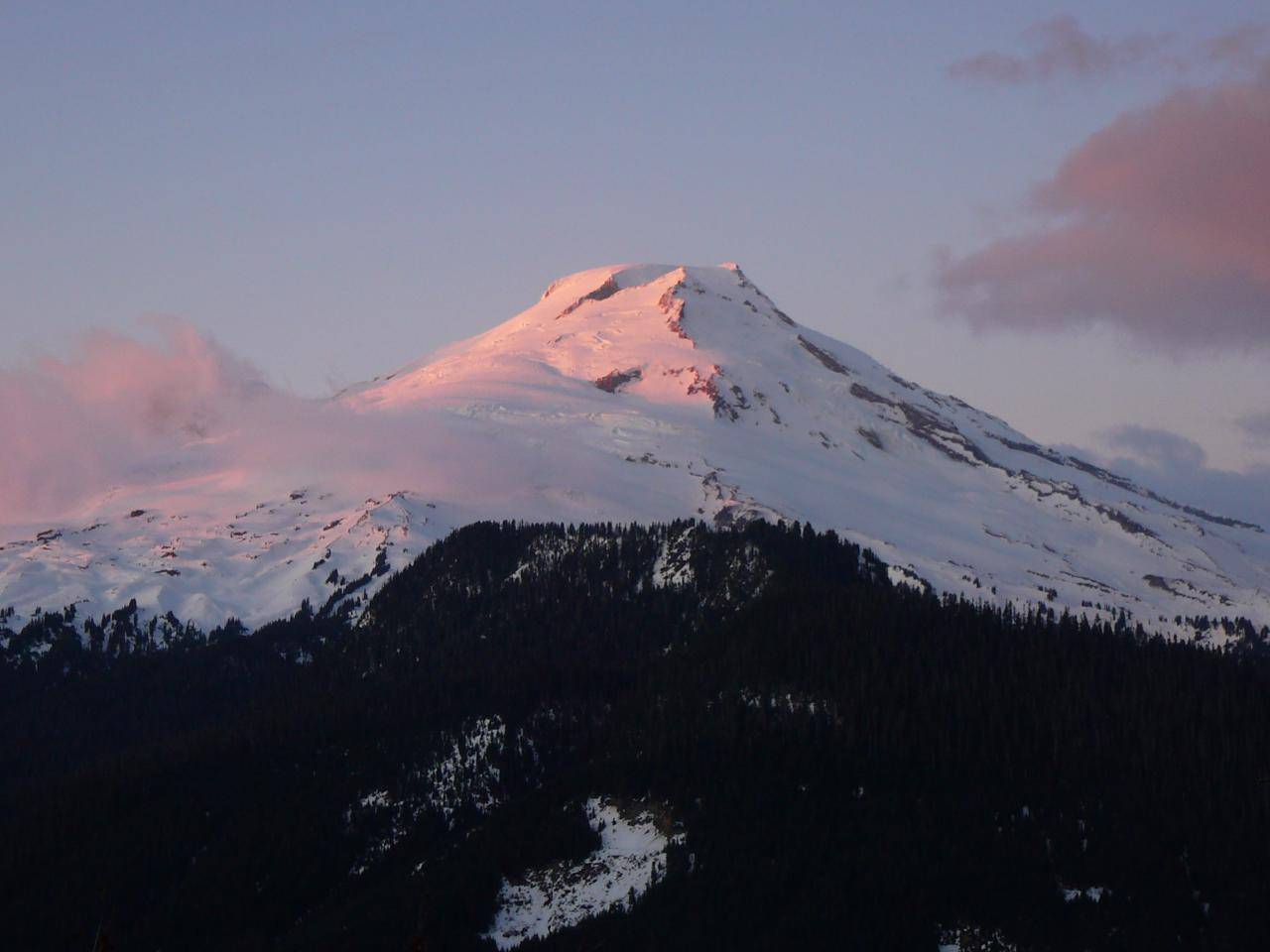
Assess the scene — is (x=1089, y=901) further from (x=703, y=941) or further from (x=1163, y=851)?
(x=703, y=941)

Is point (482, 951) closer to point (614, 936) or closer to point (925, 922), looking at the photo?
point (614, 936)

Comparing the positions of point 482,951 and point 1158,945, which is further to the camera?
point 482,951

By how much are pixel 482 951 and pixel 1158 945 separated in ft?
224

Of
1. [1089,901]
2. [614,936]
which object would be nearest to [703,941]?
[614,936]

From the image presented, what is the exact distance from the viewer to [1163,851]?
200m

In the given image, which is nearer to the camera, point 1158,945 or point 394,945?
point 1158,945

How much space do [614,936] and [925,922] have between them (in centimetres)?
3148

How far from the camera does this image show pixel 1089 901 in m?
193

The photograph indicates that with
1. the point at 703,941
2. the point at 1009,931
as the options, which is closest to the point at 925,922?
the point at 1009,931

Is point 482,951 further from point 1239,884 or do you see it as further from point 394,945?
point 1239,884

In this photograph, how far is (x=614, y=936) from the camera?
19425 centimetres

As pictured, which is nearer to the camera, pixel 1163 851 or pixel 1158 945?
pixel 1158 945

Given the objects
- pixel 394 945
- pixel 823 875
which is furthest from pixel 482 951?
pixel 823 875

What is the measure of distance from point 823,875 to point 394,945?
45223 mm
